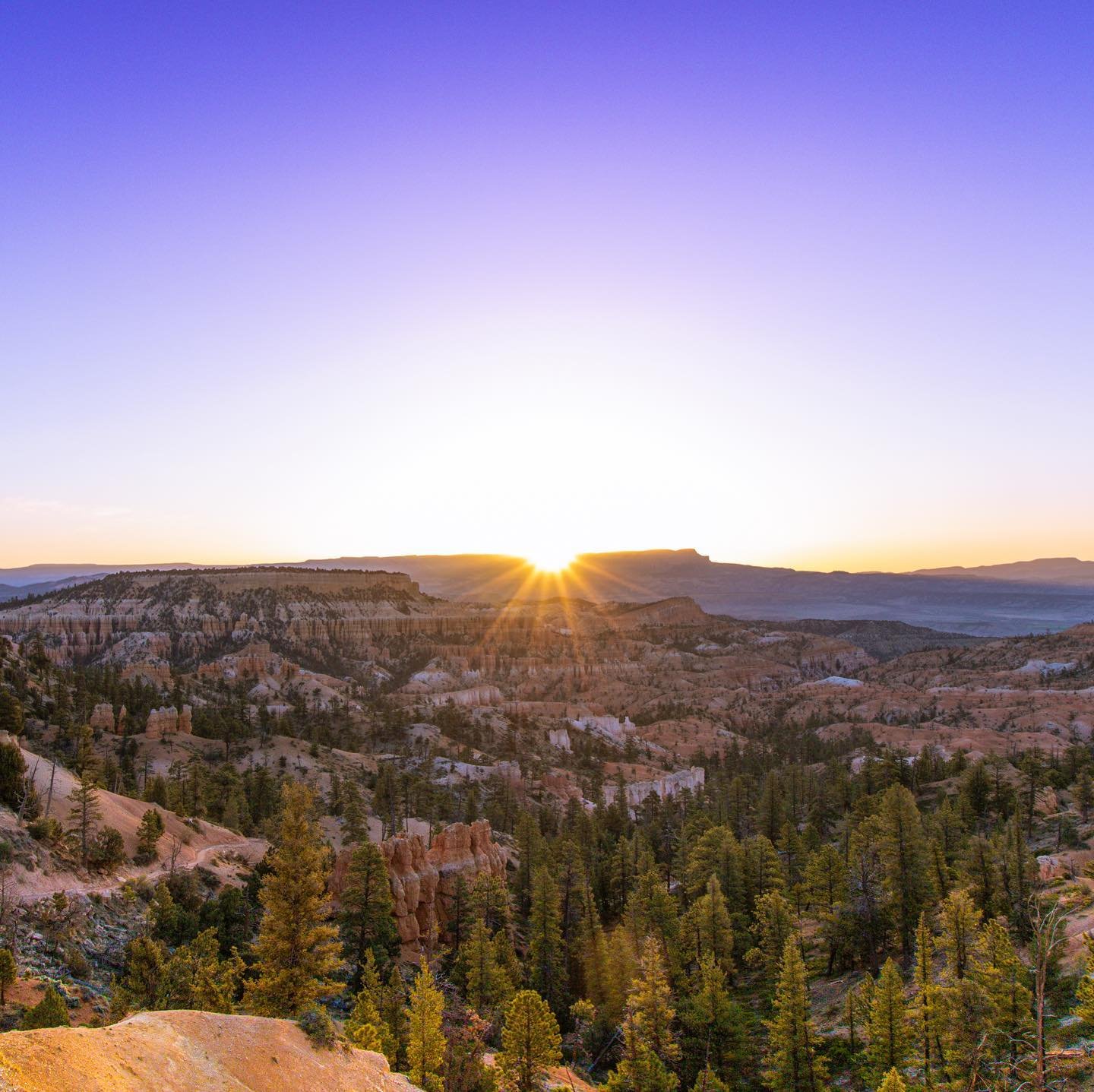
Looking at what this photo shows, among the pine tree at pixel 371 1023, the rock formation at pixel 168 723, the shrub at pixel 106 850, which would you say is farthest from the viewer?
the rock formation at pixel 168 723

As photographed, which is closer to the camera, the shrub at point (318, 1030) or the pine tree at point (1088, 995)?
the shrub at point (318, 1030)

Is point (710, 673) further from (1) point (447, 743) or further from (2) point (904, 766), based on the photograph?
(2) point (904, 766)

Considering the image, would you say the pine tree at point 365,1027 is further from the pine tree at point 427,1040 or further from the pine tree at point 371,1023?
the pine tree at point 427,1040

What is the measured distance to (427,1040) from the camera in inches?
932

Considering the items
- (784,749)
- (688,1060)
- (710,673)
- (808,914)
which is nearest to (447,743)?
(784,749)

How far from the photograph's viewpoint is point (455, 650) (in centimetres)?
16612

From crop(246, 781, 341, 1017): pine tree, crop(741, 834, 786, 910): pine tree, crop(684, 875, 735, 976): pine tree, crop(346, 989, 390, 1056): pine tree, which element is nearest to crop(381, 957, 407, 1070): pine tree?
crop(346, 989, 390, 1056): pine tree

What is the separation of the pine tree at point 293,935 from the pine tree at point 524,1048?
5.99 meters

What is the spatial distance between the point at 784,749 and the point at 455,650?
82.8m

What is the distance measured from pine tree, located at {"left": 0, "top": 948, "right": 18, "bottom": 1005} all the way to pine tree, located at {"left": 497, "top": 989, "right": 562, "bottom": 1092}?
599 inches

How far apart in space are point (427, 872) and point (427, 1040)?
819 inches

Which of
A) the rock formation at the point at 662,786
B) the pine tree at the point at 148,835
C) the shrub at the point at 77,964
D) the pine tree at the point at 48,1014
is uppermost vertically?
the pine tree at the point at 48,1014

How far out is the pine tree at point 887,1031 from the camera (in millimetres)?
24891

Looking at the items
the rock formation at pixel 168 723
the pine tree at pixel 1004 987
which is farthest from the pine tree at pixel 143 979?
the rock formation at pixel 168 723
